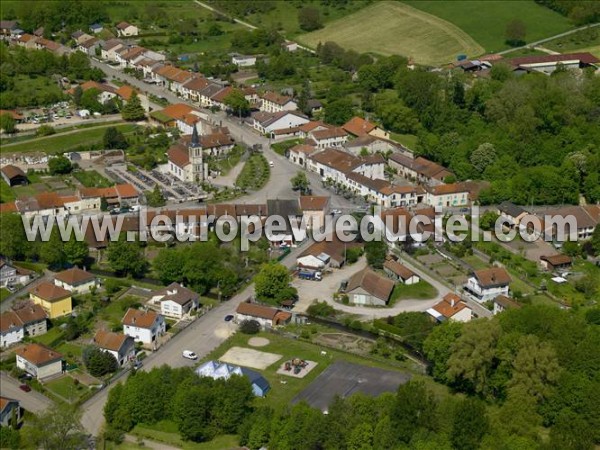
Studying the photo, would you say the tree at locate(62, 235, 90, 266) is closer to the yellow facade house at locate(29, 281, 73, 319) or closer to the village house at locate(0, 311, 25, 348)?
the yellow facade house at locate(29, 281, 73, 319)

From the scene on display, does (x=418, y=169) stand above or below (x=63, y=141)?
above

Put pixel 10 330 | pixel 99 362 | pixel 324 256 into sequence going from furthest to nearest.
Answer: pixel 324 256
pixel 10 330
pixel 99 362

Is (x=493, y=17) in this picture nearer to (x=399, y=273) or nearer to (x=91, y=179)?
(x=91, y=179)

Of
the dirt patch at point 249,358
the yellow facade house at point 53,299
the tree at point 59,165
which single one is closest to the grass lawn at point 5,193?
the tree at point 59,165

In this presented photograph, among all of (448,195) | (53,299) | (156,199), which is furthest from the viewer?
(448,195)

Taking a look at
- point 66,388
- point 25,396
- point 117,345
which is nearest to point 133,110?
point 117,345
